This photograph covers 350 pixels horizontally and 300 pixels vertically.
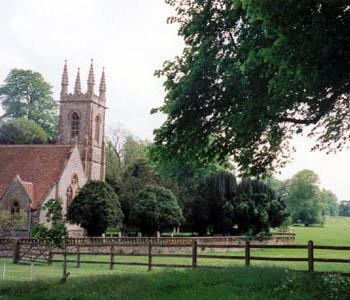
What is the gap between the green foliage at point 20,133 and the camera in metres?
58.9

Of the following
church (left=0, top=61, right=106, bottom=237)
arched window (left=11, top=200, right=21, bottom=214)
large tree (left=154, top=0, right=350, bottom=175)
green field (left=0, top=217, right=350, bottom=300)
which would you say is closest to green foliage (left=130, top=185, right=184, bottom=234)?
church (left=0, top=61, right=106, bottom=237)

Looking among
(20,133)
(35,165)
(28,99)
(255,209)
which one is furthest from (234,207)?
(28,99)

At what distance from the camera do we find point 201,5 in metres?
16.0

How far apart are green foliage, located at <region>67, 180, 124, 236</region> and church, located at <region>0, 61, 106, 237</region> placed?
3307 millimetres

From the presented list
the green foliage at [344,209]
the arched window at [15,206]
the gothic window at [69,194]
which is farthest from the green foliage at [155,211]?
the green foliage at [344,209]

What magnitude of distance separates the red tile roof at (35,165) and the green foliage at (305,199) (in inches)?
2389

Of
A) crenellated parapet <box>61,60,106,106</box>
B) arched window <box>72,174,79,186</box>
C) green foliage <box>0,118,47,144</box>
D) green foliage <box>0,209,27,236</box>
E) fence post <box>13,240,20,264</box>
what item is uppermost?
crenellated parapet <box>61,60,106,106</box>

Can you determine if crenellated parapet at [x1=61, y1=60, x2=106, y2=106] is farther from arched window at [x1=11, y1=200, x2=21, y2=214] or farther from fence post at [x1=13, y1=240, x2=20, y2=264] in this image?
fence post at [x1=13, y1=240, x2=20, y2=264]

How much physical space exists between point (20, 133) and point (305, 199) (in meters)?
59.0

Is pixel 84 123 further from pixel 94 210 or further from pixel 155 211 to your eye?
pixel 155 211

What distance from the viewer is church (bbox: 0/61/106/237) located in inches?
1631

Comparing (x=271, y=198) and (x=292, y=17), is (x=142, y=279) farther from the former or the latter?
(x=271, y=198)

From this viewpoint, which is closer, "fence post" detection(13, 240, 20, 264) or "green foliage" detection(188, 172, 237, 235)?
"fence post" detection(13, 240, 20, 264)

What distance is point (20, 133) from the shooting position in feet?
195
